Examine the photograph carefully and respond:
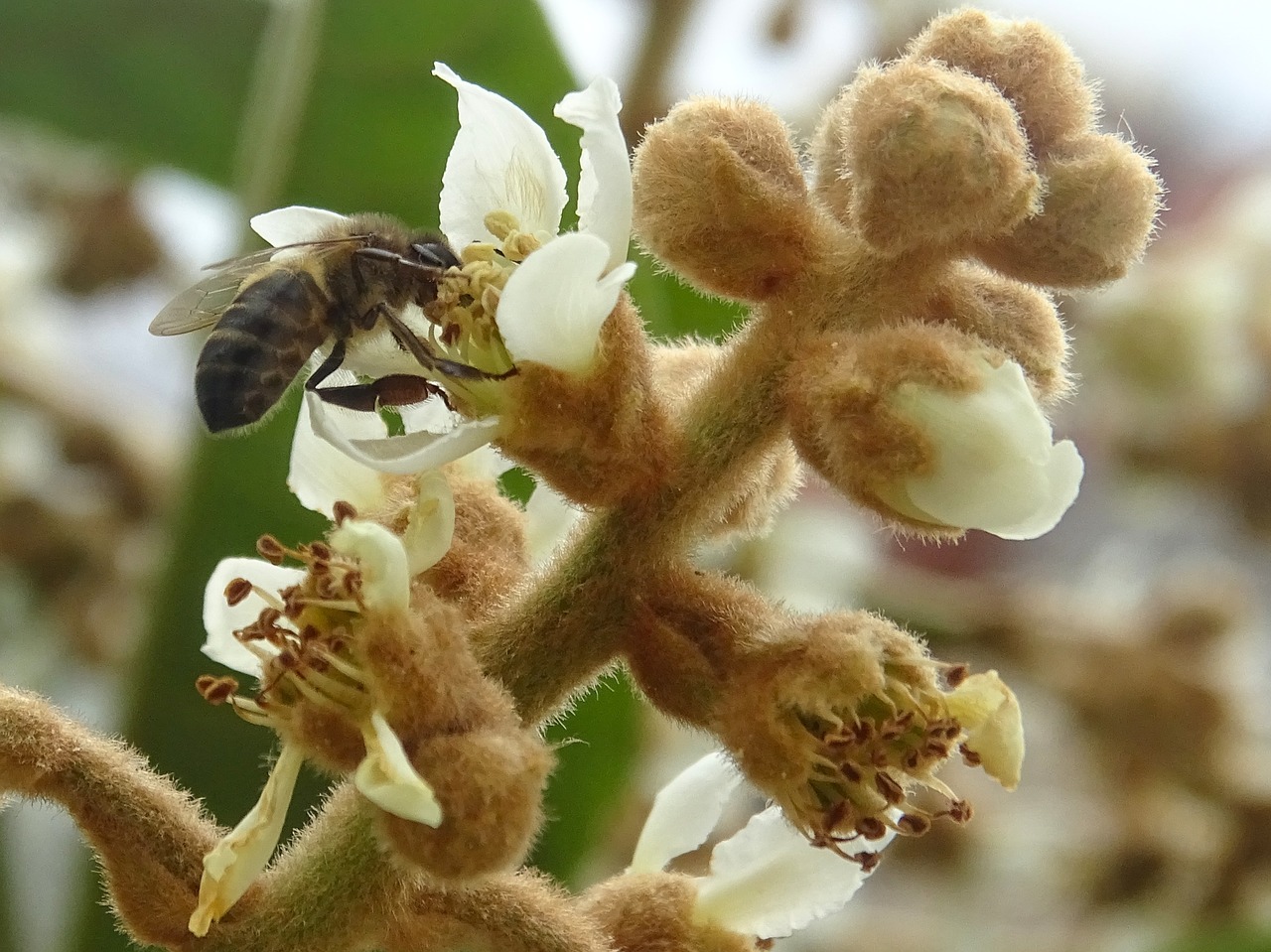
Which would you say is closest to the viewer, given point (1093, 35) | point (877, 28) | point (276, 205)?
point (276, 205)

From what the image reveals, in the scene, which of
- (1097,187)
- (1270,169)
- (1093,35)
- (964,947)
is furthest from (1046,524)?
(1093,35)

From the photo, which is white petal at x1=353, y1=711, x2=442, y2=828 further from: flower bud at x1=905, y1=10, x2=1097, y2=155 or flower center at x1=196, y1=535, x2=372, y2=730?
flower bud at x1=905, y1=10, x2=1097, y2=155

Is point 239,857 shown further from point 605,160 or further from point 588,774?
point 588,774

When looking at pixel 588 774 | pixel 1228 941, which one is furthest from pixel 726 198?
pixel 1228 941

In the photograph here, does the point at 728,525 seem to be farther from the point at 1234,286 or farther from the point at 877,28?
the point at 1234,286

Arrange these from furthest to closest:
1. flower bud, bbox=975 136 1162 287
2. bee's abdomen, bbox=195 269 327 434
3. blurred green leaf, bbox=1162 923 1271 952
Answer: blurred green leaf, bbox=1162 923 1271 952 < bee's abdomen, bbox=195 269 327 434 < flower bud, bbox=975 136 1162 287

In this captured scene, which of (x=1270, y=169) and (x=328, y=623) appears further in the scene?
(x=1270, y=169)

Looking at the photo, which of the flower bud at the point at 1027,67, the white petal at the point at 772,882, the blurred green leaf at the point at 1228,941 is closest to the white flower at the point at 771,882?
the white petal at the point at 772,882

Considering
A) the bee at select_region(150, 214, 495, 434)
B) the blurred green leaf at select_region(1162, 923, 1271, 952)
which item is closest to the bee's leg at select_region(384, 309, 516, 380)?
the bee at select_region(150, 214, 495, 434)
